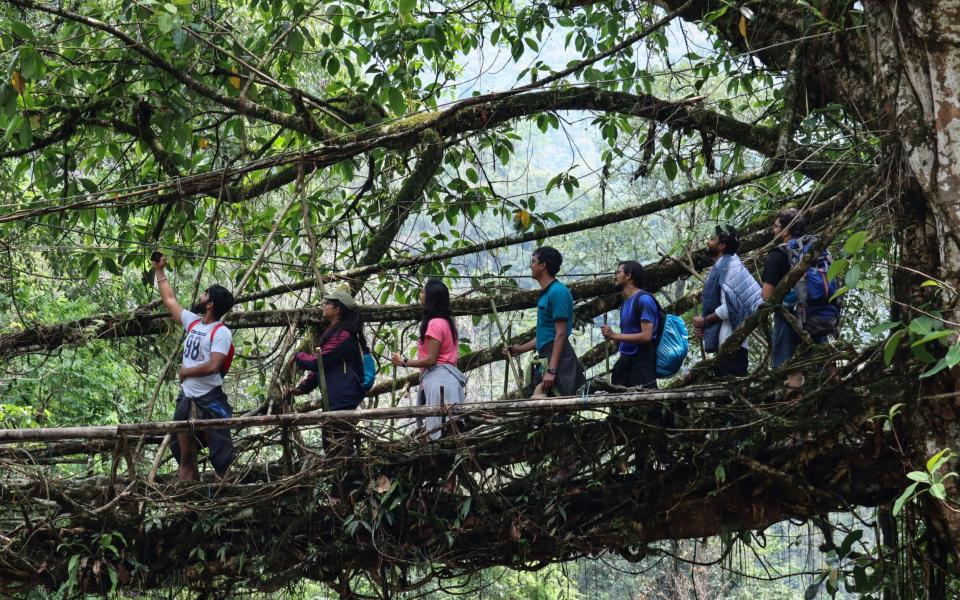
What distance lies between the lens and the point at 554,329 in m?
4.62

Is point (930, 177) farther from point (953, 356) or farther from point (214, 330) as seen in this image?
point (214, 330)

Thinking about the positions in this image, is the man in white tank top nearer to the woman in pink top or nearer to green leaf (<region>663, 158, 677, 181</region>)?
the woman in pink top

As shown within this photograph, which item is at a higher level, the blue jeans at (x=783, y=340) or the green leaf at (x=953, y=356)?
the blue jeans at (x=783, y=340)

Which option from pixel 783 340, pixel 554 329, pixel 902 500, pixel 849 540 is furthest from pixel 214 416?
pixel 902 500

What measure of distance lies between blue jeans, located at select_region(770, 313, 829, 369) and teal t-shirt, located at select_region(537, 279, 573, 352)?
3.21 ft

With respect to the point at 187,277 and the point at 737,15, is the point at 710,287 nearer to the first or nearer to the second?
the point at 737,15

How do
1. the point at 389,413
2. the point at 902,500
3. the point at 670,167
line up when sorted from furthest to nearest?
the point at 670,167, the point at 389,413, the point at 902,500

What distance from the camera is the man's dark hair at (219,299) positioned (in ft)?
14.9

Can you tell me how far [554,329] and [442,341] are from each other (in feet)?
1.87

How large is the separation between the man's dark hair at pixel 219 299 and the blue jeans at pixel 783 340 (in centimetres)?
264

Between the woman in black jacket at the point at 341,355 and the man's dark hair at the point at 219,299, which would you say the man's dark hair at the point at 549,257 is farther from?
the man's dark hair at the point at 219,299

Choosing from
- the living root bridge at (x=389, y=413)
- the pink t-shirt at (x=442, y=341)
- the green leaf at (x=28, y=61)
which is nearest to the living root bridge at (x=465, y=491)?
the living root bridge at (x=389, y=413)

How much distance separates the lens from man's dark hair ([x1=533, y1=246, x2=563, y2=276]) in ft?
15.2

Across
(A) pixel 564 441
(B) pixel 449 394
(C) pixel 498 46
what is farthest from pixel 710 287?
(C) pixel 498 46
